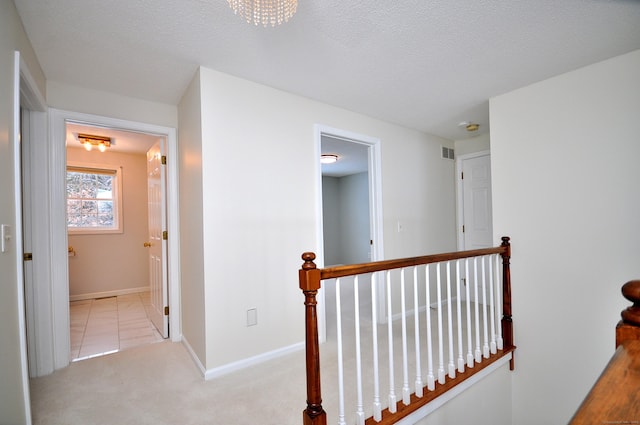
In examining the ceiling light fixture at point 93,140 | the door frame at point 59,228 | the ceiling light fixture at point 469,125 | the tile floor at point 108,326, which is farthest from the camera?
the ceiling light fixture at point 93,140

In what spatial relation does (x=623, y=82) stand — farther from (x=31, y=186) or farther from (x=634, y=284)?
(x=31, y=186)

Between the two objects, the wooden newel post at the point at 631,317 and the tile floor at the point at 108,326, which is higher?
the wooden newel post at the point at 631,317

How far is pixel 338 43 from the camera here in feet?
6.16

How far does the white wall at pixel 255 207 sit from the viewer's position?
86.4 inches

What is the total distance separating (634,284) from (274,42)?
6.80 feet

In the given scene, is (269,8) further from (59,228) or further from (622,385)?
(59,228)

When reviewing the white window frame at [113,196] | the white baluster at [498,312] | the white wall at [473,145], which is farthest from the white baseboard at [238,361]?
the white wall at [473,145]

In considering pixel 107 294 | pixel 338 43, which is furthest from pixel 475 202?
pixel 107 294

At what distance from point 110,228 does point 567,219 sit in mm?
5984

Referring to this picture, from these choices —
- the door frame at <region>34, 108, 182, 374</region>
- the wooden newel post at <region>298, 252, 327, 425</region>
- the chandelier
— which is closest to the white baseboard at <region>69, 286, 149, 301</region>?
the door frame at <region>34, 108, 182, 374</region>

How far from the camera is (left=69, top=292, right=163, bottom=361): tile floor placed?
106 inches

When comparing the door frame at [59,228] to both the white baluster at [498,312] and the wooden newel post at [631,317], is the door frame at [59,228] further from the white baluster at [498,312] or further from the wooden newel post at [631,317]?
the white baluster at [498,312]


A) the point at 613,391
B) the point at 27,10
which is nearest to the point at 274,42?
the point at 27,10

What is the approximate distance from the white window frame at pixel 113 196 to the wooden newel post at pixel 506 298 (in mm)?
5433
